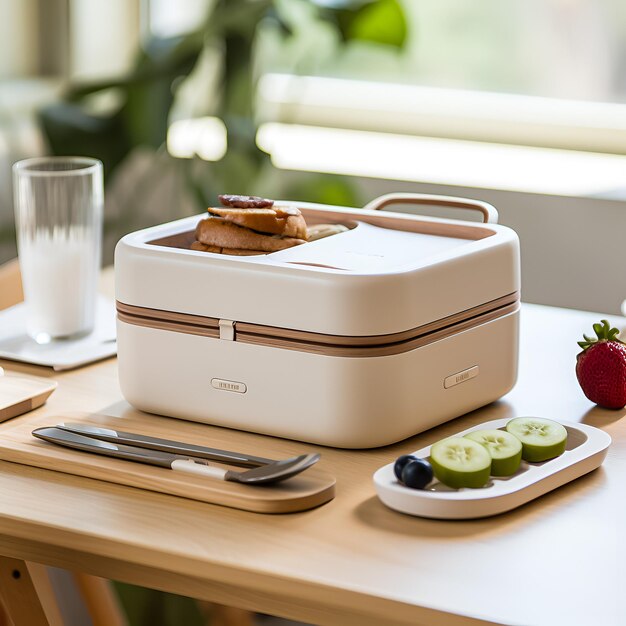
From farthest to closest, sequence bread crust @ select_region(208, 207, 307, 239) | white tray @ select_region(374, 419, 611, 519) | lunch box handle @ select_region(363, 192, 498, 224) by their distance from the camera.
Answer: lunch box handle @ select_region(363, 192, 498, 224)
bread crust @ select_region(208, 207, 307, 239)
white tray @ select_region(374, 419, 611, 519)

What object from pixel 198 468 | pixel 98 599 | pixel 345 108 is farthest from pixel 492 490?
pixel 345 108

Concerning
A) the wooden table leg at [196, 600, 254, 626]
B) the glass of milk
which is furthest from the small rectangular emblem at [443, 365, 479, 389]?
the wooden table leg at [196, 600, 254, 626]

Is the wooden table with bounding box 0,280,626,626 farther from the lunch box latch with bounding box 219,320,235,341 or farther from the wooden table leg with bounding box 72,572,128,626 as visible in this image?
the wooden table leg with bounding box 72,572,128,626

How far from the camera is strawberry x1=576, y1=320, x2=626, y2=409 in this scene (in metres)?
1.12

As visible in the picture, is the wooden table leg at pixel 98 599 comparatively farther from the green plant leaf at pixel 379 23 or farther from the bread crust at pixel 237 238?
the green plant leaf at pixel 379 23

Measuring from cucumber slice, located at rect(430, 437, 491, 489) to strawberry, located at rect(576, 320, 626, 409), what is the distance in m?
0.25

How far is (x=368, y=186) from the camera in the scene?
256cm

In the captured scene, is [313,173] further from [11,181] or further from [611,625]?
[611,625]

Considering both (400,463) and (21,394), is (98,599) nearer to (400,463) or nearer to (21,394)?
(21,394)

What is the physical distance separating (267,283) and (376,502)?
0.22 meters

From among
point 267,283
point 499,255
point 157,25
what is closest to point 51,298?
point 267,283

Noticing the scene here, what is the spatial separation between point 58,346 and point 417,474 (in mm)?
594

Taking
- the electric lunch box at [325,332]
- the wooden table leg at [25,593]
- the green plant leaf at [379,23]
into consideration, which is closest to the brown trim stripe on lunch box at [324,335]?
the electric lunch box at [325,332]

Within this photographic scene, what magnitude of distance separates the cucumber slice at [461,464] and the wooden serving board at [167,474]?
89 millimetres
